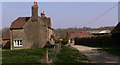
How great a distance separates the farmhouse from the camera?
187ft

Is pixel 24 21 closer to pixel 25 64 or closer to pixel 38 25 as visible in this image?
pixel 38 25

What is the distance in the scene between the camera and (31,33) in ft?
189

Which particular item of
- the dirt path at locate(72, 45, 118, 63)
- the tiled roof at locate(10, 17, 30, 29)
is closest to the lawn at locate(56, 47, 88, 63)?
the dirt path at locate(72, 45, 118, 63)

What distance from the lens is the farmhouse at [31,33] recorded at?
2242 inches

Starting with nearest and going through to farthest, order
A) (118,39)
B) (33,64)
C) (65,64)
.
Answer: (33,64) < (65,64) < (118,39)

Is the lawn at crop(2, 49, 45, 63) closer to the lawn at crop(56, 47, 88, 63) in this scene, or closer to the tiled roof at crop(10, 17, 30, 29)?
the lawn at crop(56, 47, 88, 63)

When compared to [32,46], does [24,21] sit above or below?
above

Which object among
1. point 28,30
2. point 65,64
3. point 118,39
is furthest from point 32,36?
point 65,64

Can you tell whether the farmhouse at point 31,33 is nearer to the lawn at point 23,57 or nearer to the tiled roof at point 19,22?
the tiled roof at point 19,22

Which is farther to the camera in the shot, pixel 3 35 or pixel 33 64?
pixel 3 35

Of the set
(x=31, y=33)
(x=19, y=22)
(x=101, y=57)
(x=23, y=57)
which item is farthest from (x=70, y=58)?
(x=19, y=22)

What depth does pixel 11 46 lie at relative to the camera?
58656mm

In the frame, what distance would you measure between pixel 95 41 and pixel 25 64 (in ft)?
155

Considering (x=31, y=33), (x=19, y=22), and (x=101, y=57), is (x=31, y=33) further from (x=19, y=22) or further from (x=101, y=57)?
(x=101, y=57)
